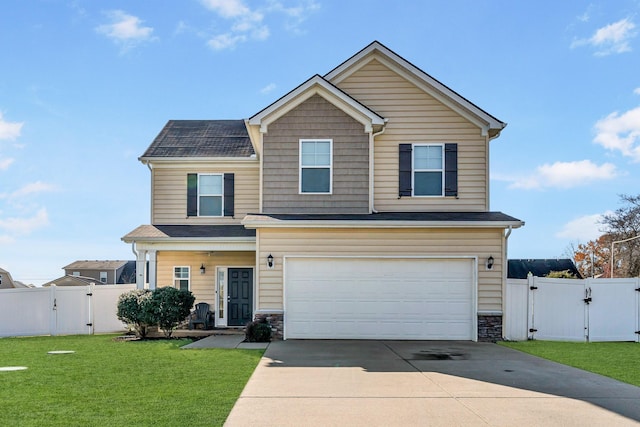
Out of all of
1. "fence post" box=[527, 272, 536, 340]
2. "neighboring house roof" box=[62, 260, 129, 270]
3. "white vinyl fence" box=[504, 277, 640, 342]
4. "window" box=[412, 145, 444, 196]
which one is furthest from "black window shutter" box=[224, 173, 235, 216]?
"neighboring house roof" box=[62, 260, 129, 270]

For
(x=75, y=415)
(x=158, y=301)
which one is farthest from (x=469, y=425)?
(x=158, y=301)

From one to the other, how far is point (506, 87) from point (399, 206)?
4411 mm

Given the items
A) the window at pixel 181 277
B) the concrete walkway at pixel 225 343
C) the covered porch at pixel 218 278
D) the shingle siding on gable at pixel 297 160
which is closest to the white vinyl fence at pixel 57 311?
the covered porch at pixel 218 278

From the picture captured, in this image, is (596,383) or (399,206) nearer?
(596,383)

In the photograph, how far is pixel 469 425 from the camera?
629 centimetres

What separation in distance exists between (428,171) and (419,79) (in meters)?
2.61

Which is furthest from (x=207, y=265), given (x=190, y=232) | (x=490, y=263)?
(x=490, y=263)

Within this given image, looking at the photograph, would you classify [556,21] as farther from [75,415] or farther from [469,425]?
[75,415]

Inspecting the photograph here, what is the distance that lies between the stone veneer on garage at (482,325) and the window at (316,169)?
3470 millimetres

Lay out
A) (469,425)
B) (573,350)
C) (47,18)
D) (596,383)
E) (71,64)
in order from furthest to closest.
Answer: (71,64)
(47,18)
(573,350)
(596,383)
(469,425)

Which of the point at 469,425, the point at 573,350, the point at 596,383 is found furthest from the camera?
the point at 573,350

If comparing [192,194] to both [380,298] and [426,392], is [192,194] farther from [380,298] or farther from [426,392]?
[426,392]

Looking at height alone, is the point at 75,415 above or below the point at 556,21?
below

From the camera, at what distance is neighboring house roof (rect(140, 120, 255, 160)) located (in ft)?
57.9
